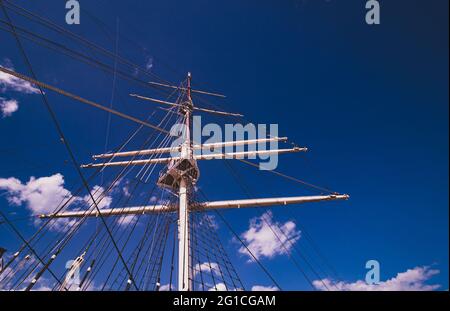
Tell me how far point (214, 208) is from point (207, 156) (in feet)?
11.6

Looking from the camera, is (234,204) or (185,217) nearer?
(185,217)

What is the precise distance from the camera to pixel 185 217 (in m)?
11.5

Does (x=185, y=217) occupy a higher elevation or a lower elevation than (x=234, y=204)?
lower

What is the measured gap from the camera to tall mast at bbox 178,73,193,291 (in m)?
9.60

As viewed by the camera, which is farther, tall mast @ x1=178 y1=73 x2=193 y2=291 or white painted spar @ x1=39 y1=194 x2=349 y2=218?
white painted spar @ x1=39 y1=194 x2=349 y2=218

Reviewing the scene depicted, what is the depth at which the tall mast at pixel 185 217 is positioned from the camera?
9601 millimetres

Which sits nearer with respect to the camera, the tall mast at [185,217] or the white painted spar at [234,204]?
the tall mast at [185,217]
